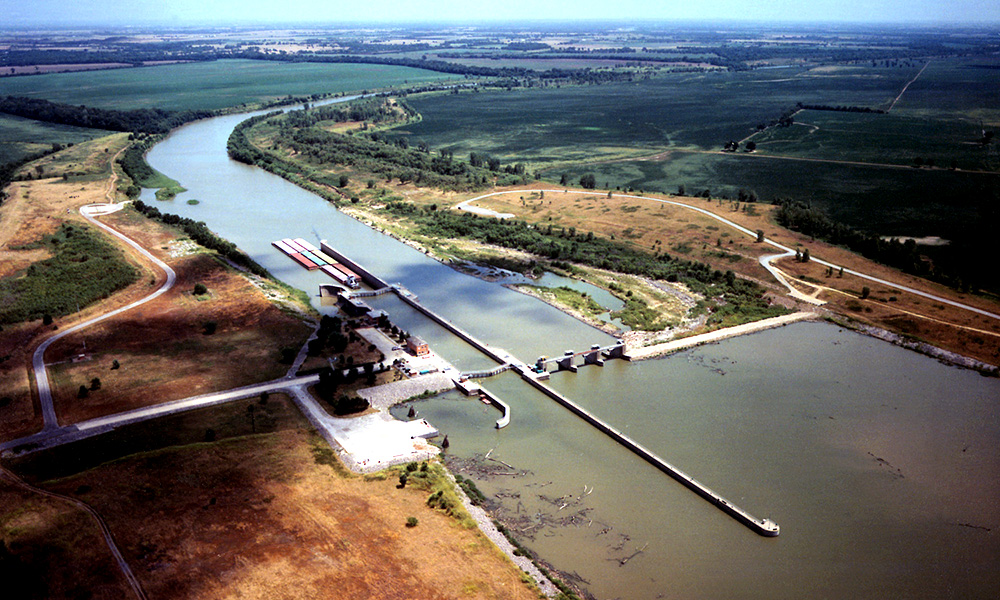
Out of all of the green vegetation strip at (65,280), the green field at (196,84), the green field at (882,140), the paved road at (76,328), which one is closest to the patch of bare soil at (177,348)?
the paved road at (76,328)

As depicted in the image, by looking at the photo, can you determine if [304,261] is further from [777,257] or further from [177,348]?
[777,257]

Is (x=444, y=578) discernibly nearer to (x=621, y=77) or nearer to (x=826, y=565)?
(x=826, y=565)

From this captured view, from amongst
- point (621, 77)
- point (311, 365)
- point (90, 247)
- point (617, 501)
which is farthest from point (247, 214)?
point (621, 77)

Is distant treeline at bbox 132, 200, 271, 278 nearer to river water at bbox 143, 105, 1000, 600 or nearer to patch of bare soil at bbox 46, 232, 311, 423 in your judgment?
patch of bare soil at bbox 46, 232, 311, 423

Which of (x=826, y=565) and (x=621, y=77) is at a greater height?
(x=621, y=77)

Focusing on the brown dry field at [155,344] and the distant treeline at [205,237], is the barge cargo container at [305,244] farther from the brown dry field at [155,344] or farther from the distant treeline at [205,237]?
the brown dry field at [155,344]

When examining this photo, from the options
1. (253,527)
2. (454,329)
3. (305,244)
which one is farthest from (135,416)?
(305,244)
